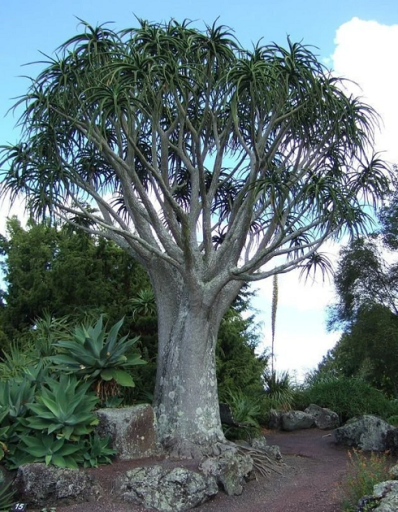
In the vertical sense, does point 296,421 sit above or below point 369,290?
below

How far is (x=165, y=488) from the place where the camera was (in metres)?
7.48

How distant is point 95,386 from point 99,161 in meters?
4.99

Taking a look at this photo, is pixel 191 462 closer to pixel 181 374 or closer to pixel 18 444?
pixel 181 374

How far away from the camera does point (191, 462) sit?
8.53 meters

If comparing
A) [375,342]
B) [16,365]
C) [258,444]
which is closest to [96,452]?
[16,365]

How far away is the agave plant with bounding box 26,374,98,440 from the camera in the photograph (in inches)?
318

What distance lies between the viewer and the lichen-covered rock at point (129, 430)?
335 inches

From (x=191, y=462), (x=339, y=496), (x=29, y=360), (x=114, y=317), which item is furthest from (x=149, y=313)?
(x=339, y=496)

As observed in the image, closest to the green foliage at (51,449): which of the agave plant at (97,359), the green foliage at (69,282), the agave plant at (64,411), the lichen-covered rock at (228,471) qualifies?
the agave plant at (64,411)

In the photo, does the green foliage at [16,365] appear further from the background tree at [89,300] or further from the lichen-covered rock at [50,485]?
the lichen-covered rock at [50,485]

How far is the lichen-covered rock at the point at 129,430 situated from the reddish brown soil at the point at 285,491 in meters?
0.22

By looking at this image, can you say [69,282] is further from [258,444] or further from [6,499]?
[6,499]

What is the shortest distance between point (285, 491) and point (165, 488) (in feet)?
6.21

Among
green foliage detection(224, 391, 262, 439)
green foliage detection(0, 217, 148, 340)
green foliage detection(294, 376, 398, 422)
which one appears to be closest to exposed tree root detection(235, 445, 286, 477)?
green foliage detection(224, 391, 262, 439)
